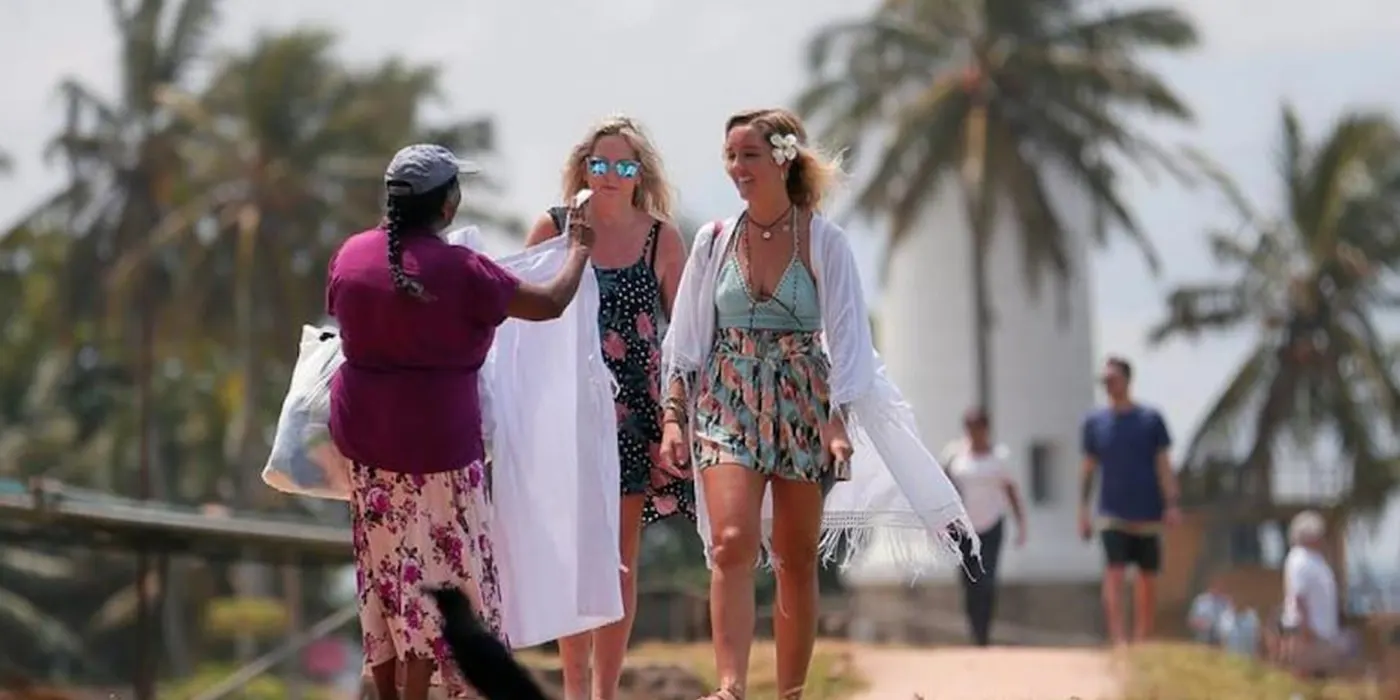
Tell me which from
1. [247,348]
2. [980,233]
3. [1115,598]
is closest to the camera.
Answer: [1115,598]

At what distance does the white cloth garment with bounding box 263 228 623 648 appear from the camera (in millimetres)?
7805

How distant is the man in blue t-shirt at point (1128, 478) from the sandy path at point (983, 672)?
0.82 m

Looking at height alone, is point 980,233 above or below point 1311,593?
above

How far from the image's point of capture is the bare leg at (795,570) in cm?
834

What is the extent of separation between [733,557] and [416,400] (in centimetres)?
141

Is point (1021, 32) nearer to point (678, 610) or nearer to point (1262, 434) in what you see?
point (1262, 434)

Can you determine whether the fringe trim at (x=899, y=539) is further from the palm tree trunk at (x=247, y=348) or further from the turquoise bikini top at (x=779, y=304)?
the palm tree trunk at (x=247, y=348)

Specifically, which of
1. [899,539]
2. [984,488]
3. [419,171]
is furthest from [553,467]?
[984,488]

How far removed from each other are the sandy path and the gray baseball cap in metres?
4.55

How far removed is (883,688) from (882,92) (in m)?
42.2

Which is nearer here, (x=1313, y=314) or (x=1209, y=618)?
(x=1209, y=618)

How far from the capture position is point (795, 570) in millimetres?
8391

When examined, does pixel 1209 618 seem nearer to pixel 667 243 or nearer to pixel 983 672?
pixel 983 672

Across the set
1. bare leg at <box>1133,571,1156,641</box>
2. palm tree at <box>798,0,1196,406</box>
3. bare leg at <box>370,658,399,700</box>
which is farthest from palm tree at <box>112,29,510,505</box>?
bare leg at <box>370,658,399,700</box>
